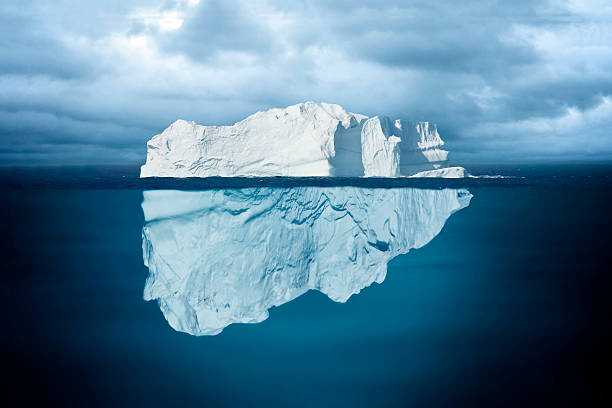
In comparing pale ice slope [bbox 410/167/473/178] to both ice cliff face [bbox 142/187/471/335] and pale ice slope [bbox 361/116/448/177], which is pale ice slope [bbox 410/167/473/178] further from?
ice cliff face [bbox 142/187/471/335]

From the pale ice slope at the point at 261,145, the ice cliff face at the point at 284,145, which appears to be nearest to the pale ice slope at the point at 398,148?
the ice cliff face at the point at 284,145

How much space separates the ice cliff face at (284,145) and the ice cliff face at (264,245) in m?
2.96

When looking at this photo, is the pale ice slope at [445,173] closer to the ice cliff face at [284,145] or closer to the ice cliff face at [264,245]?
the ice cliff face at [284,145]

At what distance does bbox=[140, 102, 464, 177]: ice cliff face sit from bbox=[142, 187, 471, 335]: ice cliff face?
2.96 m

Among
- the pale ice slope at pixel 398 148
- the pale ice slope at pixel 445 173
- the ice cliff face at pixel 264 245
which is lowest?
the ice cliff face at pixel 264 245

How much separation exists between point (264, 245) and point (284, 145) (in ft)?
21.0

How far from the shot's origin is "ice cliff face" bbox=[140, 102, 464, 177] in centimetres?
1766

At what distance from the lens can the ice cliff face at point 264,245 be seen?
11617mm

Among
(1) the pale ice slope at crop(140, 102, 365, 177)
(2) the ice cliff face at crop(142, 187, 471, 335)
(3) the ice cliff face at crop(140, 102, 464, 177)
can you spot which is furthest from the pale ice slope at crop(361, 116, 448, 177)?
(2) the ice cliff face at crop(142, 187, 471, 335)

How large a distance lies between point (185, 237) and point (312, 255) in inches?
125

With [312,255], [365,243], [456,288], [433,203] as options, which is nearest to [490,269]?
[456,288]

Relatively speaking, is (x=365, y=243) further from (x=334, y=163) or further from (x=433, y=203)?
(x=334, y=163)

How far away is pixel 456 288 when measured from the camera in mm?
19875

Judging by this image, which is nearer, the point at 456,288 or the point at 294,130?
the point at 294,130
